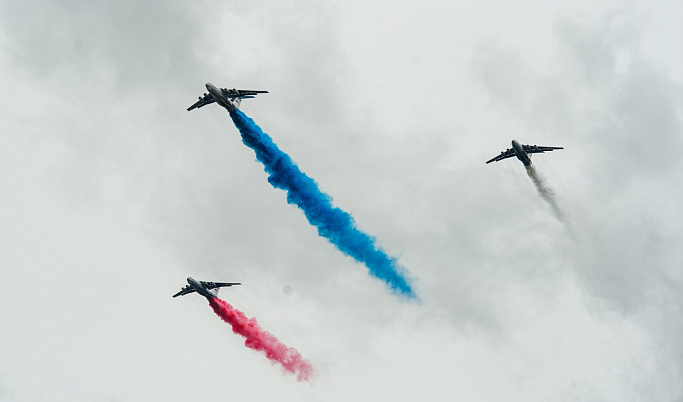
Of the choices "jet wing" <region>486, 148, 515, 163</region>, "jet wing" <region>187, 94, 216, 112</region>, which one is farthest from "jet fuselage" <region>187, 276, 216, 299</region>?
"jet wing" <region>486, 148, 515, 163</region>

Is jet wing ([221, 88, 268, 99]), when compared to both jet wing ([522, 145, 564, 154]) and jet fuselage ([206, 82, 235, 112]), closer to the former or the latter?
jet fuselage ([206, 82, 235, 112])

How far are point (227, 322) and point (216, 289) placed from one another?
4988 millimetres

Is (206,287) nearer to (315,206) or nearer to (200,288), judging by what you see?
(200,288)

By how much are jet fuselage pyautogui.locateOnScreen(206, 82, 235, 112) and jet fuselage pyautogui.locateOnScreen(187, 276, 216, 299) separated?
25.8 meters

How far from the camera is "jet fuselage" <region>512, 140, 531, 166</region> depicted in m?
117

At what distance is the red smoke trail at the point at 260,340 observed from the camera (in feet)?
385

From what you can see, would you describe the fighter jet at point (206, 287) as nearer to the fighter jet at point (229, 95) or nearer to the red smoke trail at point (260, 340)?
the red smoke trail at point (260, 340)

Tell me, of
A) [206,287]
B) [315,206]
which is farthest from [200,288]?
[315,206]

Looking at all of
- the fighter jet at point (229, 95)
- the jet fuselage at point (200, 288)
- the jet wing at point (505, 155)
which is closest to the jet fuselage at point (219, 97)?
the fighter jet at point (229, 95)

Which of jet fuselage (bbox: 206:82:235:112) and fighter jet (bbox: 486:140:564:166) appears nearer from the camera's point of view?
jet fuselage (bbox: 206:82:235:112)

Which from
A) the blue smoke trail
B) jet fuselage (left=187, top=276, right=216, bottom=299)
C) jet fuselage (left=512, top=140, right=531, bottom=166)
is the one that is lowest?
jet fuselage (left=187, top=276, right=216, bottom=299)

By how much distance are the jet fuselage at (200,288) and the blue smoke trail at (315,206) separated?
19184 mm

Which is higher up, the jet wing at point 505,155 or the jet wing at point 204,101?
the jet wing at point 505,155

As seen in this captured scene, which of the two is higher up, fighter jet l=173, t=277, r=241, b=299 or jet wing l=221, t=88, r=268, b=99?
jet wing l=221, t=88, r=268, b=99
